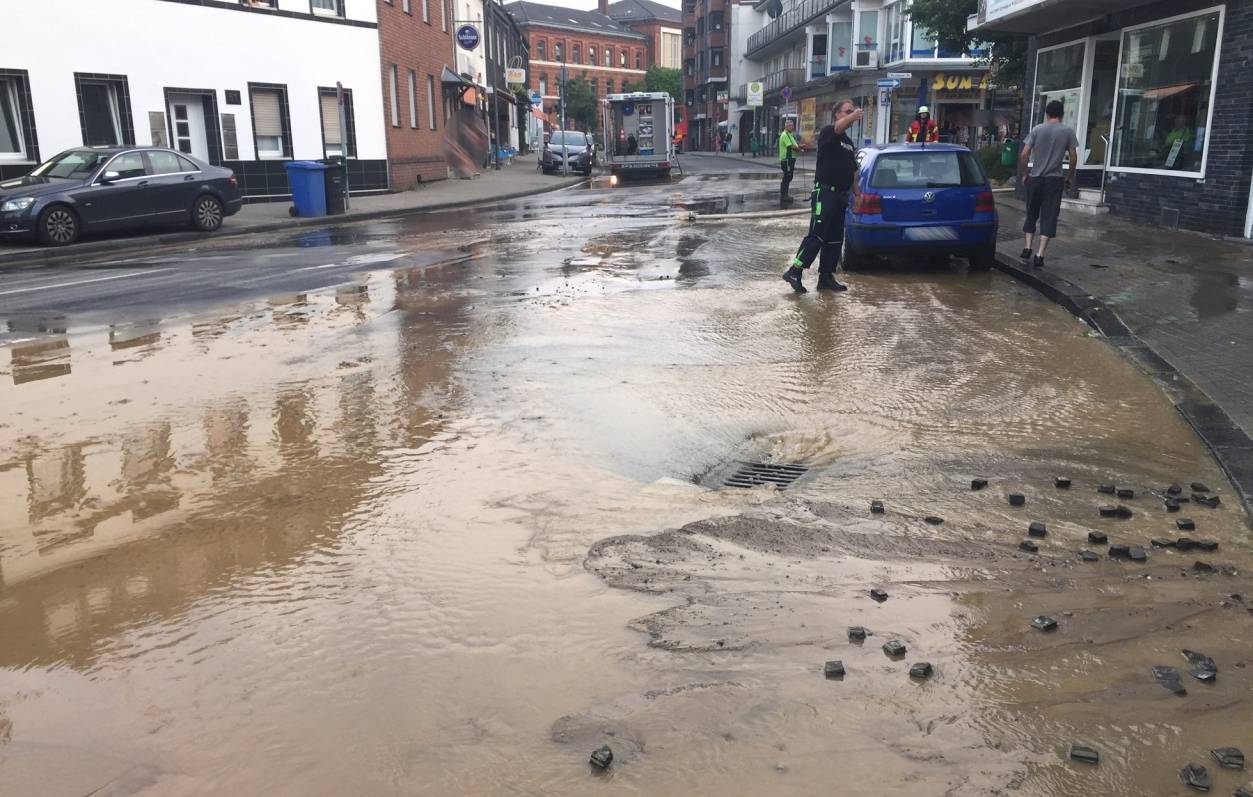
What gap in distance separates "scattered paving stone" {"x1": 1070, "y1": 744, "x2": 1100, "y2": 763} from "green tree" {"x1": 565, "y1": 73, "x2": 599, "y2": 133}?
95.6 m

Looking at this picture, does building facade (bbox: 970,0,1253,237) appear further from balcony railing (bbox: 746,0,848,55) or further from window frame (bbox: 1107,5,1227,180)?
balcony railing (bbox: 746,0,848,55)

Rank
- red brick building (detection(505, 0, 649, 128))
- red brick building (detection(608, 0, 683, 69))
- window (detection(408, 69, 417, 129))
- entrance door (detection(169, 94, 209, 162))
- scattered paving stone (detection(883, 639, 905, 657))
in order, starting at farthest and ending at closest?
red brick building (detection(608, 0, 683, 69)) → red brick building (detection(505, 0, 649, 128)) → window (detection(408, 69, 417, 129)) → entrance door (detection(169, 94, 209, 162)) → scattered paving stone (detection(883, 639, 905, 657))

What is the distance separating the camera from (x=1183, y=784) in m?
2.65

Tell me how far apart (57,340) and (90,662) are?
20.3 ft

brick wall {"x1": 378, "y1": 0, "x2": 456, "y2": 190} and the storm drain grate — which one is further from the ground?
brick wall {"x1": 378, "y1": 0, "x2": 456, "y2": 190}

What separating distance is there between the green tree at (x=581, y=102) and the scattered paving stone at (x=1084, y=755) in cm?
9557

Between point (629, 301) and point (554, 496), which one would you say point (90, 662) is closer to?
point (554, 496)

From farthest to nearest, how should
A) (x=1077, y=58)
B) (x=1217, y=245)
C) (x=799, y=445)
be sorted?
1. (x=1077, y=58)
2. (x=1217, y=245)
3. (x=799, y=445)

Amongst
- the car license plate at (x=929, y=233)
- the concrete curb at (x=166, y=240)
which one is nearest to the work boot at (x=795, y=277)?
the car license plate at (x=929, y=233)

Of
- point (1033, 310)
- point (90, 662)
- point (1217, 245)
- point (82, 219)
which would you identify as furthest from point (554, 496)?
point (82, 219)

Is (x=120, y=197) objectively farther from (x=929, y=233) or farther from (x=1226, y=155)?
(x=1226, y=155)

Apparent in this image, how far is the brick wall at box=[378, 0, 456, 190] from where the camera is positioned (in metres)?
28.9

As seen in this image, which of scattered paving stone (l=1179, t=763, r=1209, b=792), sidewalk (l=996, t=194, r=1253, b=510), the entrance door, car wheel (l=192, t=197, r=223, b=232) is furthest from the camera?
the entrance door

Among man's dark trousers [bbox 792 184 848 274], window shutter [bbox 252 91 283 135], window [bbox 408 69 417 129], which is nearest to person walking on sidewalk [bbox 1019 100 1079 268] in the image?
man's dark trousers [bbox 792 184 848 274]
